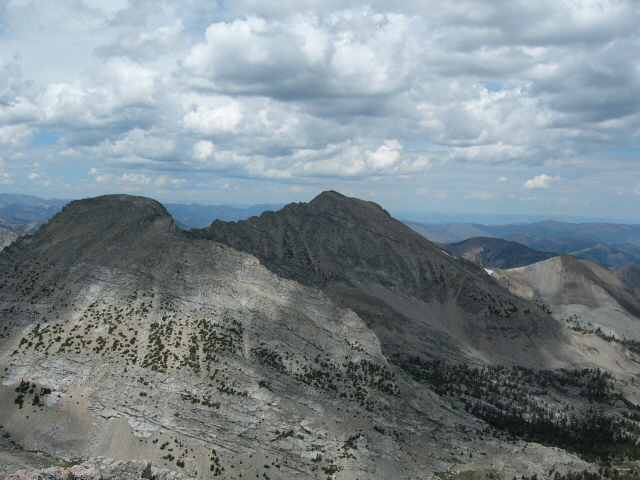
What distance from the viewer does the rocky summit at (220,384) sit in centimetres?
6150

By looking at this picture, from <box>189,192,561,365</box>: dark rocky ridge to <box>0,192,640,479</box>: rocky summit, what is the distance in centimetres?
2250

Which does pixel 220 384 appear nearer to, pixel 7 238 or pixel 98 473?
pixel 98 473

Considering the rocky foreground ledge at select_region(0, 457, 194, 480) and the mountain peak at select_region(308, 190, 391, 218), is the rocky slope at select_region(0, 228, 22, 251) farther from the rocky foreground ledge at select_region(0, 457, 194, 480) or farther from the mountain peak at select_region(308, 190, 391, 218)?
the mountain peak at select_region(308, 190, 391, 218)

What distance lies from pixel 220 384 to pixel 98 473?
3416 centimetres

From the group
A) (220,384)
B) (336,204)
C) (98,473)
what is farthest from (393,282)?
(98,473)

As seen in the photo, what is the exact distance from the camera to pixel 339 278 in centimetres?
15700

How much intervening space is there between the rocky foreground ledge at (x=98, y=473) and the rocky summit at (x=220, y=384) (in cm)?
68

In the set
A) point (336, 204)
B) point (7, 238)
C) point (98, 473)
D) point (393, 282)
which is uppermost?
point (336, 204)

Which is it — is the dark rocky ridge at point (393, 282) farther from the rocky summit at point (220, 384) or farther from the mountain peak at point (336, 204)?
the rocky summit at point (220, 384)

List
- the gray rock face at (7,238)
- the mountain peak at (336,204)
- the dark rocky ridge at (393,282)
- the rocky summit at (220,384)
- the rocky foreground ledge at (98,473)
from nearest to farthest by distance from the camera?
1. the rocky foreground ledge at (98,473)
2. the rocky summit at (220,384)
3. the gray rock face at (7,238)
4. the dark rocky ridge at (393,282)
5. the mountain peak at (336,204)

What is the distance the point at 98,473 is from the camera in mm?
34719

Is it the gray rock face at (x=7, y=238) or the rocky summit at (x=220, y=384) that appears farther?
the gray rock face at (x=7, y=238)

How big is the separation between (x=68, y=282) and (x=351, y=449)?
51.8 metres

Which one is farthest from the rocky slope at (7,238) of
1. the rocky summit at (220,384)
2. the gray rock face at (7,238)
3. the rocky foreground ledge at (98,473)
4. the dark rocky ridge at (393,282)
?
the rocky foreground ledge at (98,473)
